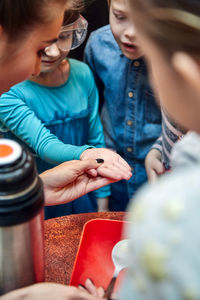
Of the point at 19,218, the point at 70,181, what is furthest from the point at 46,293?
the point at 70,181

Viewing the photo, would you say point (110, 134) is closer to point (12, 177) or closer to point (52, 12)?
point (52, 12)

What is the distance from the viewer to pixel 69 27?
119 centimetres

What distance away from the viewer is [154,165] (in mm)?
1292

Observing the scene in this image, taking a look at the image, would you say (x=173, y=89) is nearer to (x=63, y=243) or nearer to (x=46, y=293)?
(x=46, y=293)

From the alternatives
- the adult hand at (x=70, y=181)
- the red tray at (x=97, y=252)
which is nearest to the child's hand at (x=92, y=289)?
the red tray at (x=97, y=252)

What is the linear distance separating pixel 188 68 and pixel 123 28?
2.95ft

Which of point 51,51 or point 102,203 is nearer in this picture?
point 51,51

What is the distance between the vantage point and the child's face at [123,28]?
3.88ft

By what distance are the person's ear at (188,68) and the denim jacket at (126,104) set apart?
1012 mm

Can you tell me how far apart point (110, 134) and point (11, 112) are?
1.59ft

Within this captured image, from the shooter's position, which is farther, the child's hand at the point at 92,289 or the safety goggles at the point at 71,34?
the safety goggles at the point at 71,34

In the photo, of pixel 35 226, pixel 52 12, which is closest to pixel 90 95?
pixel 52 12

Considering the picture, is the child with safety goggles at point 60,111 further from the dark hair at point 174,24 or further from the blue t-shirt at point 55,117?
the dark hair at point 174,24

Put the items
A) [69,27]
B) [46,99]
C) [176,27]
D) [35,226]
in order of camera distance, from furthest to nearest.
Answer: [46,99], [69,27], [35,226], [176,27]
